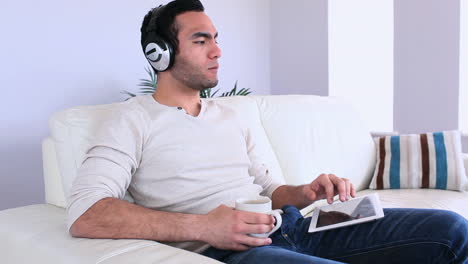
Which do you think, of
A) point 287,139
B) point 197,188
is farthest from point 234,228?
point 287,139

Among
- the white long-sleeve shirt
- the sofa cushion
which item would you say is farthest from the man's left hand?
the sofa cushion

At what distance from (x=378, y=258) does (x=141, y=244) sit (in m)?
0.61

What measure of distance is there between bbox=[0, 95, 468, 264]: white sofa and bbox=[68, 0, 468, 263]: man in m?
0.09

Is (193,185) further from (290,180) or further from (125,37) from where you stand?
(125,37)

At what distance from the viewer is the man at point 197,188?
1056 millimetres

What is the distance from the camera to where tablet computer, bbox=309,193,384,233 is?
1.16 m

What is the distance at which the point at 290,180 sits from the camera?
201cm

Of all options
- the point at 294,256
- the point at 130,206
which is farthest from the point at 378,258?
the point at 130,206

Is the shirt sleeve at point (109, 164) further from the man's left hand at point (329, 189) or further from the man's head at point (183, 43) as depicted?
the man's left hand at point (329, 189)

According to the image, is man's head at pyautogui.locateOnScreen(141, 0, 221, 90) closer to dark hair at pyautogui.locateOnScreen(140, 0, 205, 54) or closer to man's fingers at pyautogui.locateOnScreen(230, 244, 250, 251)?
dark hair at pyautogui.locateOnScreen(140, 0, 205, 54)

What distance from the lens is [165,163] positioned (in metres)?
1.26

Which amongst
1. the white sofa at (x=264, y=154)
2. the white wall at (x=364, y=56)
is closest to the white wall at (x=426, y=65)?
the white wall at (x=364, y=56)

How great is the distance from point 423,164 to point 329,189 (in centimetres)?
124

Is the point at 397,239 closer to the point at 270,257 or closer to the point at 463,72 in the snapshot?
the point at 270,257
